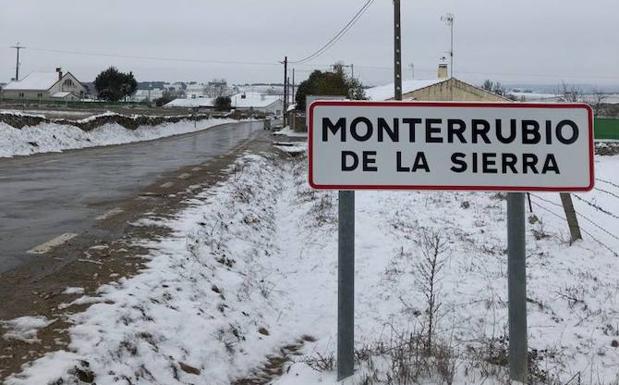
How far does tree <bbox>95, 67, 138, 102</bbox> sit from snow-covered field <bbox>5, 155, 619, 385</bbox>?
91.9 m

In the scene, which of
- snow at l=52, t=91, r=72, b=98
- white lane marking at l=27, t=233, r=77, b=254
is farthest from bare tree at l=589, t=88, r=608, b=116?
snow at l=52, t=91, r=72, b=98

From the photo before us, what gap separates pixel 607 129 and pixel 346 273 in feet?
133

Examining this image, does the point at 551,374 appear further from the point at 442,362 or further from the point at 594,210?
the point at 594,210

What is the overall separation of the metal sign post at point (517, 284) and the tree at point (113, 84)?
98.9 metres

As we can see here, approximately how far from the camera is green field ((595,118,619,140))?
39.1 meters

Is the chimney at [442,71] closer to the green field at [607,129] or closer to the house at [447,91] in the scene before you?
the house at [447,91]

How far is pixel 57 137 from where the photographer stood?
23.3 m

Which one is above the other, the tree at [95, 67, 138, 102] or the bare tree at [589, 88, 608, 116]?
the tree at [95, 67, 138, 102]

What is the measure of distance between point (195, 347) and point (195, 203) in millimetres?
5261

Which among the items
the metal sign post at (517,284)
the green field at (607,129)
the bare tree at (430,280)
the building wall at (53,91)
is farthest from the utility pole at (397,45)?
the building wall at (53,91)

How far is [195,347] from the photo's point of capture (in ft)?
14.6

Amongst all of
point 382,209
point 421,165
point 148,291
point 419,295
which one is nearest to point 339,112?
point 421,165

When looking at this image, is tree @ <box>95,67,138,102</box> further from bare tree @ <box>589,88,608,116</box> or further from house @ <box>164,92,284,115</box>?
bare tree @ <box>589,88,608,116</box>

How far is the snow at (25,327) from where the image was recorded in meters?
3.94
